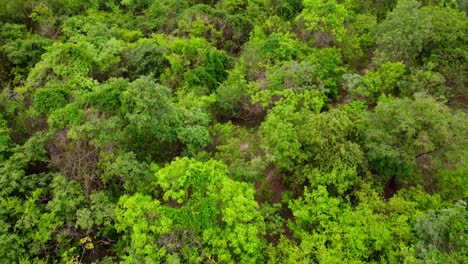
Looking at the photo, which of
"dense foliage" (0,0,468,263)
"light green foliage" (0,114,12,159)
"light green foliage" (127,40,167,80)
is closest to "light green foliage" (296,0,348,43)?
"dense foliage" (0,0,468,263)

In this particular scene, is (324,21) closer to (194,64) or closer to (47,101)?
(194,64)

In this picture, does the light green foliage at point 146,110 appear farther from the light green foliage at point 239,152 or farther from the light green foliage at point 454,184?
the light green foliage at point 454,184

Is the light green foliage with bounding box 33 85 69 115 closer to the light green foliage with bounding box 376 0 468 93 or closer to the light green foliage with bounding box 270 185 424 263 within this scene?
the light green foliage with bounding box 270 185 424 263

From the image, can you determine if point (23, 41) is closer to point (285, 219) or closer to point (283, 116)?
point (283, 116)

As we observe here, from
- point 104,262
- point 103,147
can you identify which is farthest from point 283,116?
point 104,262

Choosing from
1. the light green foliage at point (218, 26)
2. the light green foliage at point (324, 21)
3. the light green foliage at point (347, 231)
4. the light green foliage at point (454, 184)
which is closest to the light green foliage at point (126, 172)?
the light green foliage at point (347, 231)
